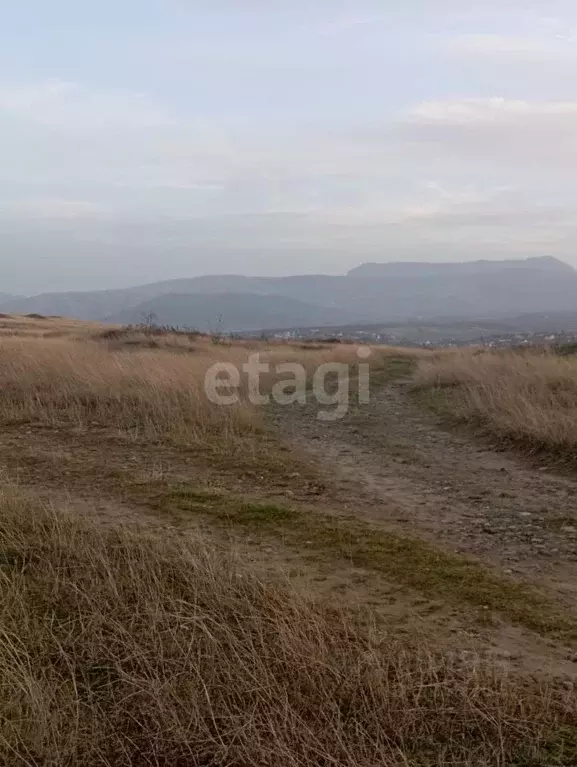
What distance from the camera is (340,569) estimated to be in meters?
4.37

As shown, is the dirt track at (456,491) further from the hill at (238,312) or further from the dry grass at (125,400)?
the hill at (238,312)

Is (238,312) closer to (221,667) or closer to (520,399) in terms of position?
(520,399)

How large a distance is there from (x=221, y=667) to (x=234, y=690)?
194 millimetres

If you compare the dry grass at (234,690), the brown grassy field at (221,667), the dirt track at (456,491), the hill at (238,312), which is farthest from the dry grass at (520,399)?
the hill at (238,312)

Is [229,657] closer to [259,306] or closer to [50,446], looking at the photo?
[50,446]

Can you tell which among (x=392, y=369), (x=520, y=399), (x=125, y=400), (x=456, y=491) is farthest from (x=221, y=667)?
(x=392, y=369)

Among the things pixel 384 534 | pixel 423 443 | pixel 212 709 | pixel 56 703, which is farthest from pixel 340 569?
pixel 423 443

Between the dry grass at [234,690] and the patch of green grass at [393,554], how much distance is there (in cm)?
76

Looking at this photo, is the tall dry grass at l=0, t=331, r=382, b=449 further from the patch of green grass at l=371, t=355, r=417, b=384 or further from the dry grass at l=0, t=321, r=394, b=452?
the patch of green grass at l=371, t=355, r=417, b=384

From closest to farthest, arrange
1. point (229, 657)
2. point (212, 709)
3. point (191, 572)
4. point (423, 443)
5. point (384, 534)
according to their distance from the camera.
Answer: point (212, 709) → point (229, 657) → point (191, 572) → point (384, 534) → point (423, 443)

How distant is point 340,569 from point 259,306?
188425 mm

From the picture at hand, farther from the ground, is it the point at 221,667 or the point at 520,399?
the point at 520,399

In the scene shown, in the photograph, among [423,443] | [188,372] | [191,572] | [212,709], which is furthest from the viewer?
[188,372]

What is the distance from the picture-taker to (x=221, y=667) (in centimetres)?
302
